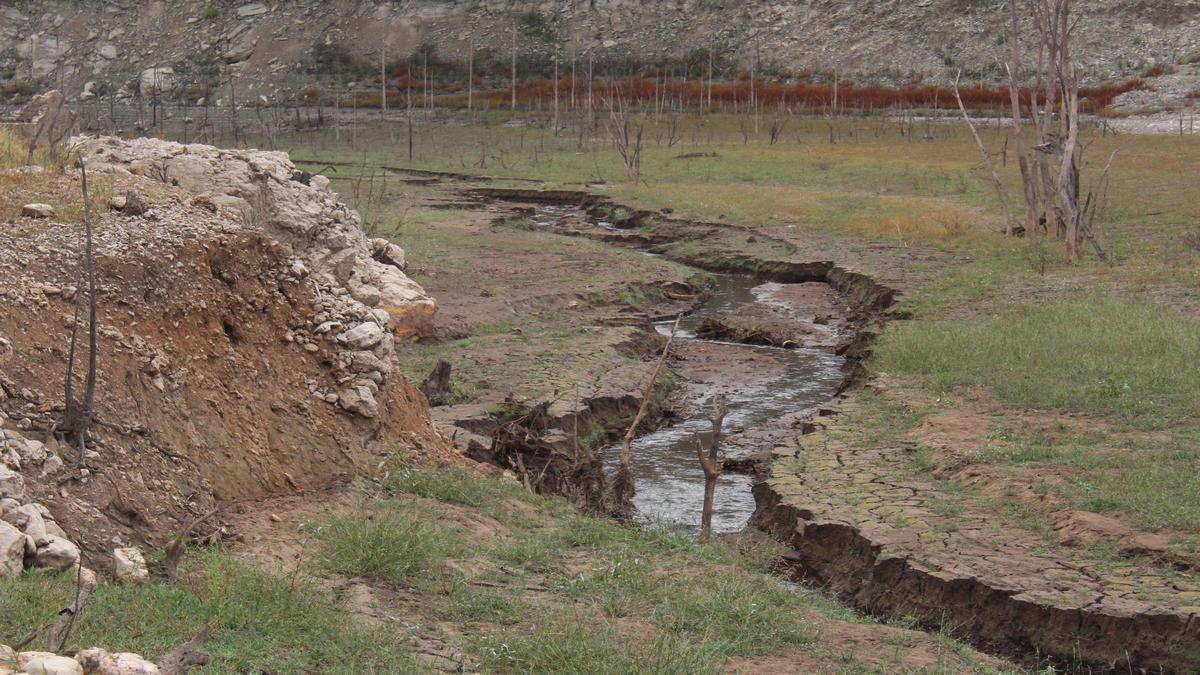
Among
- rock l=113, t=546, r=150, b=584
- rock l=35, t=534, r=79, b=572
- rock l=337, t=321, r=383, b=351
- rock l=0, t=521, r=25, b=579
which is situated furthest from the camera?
rock l=337, t=321, r=383, b=351

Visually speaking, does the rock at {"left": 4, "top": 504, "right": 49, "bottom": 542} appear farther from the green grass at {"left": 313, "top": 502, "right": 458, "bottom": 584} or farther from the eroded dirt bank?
the eroded dirt bank

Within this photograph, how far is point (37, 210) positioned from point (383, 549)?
3274 mm

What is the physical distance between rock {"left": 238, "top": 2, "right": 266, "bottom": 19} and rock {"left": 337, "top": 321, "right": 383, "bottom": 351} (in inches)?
2824

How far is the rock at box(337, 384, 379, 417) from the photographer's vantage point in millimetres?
8508

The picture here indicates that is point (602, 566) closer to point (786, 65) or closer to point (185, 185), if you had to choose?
point (185, 185)

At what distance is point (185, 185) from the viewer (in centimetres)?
998

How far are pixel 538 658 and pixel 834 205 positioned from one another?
22107 mm

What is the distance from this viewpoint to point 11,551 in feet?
17.4

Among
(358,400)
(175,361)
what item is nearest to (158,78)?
(358,400)

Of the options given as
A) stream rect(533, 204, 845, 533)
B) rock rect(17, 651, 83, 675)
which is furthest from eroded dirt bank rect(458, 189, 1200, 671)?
rock rect(17, 651, 83, 675)

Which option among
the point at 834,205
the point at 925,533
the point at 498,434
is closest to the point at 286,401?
the point at 498,434

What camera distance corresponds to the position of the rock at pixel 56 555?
5484 mm

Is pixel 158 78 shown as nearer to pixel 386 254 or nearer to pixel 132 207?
pixel 386 254

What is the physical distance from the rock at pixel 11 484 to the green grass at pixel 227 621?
1.52ft
